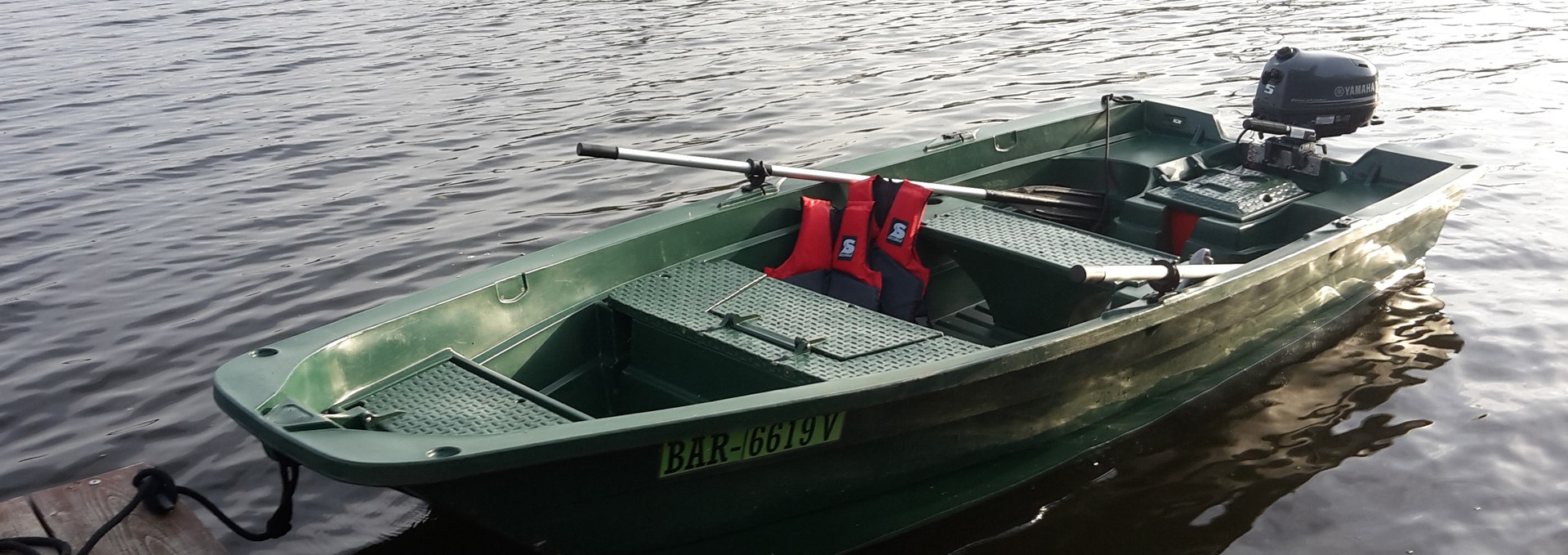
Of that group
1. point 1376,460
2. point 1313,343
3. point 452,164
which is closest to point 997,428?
point 1376,460

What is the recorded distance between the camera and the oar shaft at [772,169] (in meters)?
5.36

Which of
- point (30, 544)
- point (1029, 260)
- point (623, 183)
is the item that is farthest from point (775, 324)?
point (623, 183)

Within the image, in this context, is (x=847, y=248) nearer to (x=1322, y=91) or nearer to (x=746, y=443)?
(x=746, y=443)

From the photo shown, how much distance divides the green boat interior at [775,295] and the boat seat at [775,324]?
0.01 meters

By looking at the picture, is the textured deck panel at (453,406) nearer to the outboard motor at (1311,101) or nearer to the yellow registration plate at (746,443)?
the yellow registration plate at (746,443)

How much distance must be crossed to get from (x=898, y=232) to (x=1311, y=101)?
8.85 ft

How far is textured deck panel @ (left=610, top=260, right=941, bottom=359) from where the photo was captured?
492 centimetres

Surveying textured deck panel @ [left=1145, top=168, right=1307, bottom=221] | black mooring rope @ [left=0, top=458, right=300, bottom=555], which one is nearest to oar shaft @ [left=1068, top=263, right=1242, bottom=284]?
textured deck panel @ [left=1145, top=168, right=1307, bottom=221]

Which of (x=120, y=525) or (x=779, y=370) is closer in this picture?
(x=120, y=525)

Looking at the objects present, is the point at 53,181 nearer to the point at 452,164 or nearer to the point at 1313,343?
the point at 452,164

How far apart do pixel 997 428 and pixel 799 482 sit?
95 centimetres

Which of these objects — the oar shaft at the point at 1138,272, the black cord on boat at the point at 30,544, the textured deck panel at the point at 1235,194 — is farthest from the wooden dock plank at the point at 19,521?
the textured deck panel at the point at 1235,194

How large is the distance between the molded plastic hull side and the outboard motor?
93 centimetres

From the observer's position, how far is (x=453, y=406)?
433cm
